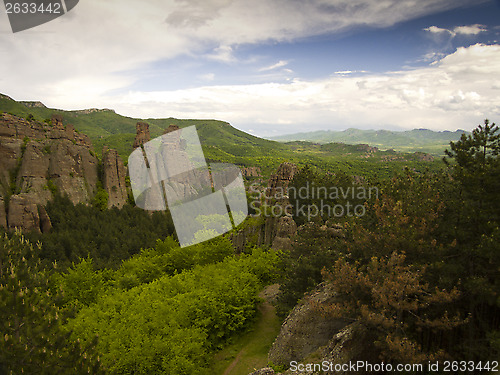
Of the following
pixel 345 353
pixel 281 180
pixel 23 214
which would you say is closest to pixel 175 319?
pixel 345 353

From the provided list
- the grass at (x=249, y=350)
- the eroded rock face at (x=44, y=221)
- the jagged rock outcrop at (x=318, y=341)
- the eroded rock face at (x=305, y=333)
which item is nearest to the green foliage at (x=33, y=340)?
the jagged rock outcrop at (x=318, y=341)

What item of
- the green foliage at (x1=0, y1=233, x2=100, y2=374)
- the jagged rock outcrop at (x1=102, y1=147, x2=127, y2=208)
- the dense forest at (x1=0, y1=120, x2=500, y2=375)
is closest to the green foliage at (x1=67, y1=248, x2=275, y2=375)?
the dense forest at (x1=0, y1=120, x2=500, y2=375)

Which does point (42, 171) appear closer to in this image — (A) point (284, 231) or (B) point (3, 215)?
(B) point (3, 215)

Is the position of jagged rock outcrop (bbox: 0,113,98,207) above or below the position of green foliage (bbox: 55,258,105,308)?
above

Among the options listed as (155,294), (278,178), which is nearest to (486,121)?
(155,294)

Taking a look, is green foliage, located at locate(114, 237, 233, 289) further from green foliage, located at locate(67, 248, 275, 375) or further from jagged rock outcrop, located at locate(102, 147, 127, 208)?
jagged rock outcrop, located at locate(102, 147, 127, 208)

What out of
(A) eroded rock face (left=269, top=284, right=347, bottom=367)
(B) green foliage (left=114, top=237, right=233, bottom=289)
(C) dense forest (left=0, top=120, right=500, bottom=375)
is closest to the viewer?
(C) dense forest (left=0, top=120, right=500, bottom=375)
